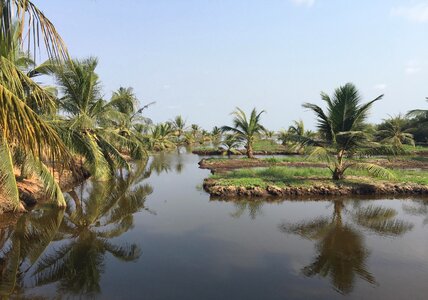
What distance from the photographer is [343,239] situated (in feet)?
26.5

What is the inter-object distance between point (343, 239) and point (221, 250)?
313 cm

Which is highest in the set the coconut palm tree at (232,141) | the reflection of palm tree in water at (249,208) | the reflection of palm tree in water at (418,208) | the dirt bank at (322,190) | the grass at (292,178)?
the coconut palm tree at (232,141)

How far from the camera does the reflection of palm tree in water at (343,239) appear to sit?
20.1 feet

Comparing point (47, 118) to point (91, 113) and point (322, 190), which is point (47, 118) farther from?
point (322, 190)

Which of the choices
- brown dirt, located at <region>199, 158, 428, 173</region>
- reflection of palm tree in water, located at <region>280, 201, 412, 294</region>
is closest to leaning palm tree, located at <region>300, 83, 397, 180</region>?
reflection of palm tree in water, located at <region>280, 201, 412, 294</region>

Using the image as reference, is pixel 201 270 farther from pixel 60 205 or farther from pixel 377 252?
pixel 60 205

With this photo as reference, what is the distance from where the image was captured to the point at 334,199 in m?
12.4

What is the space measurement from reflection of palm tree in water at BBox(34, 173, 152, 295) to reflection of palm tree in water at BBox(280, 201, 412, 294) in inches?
160

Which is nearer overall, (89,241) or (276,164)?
(89,241)

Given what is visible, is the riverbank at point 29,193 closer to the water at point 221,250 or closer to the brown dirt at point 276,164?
the water at point 221,250

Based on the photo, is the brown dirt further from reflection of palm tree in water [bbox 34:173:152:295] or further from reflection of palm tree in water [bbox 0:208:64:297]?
reflection of palm tree in water [bbox 0:208:64:297]

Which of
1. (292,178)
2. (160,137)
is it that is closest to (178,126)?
(160,137)

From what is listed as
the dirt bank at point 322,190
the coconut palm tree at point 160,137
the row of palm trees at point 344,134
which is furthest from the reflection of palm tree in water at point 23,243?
the coconut palm tree at point 160,137

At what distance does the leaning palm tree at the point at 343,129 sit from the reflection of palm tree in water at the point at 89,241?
8.15 m
